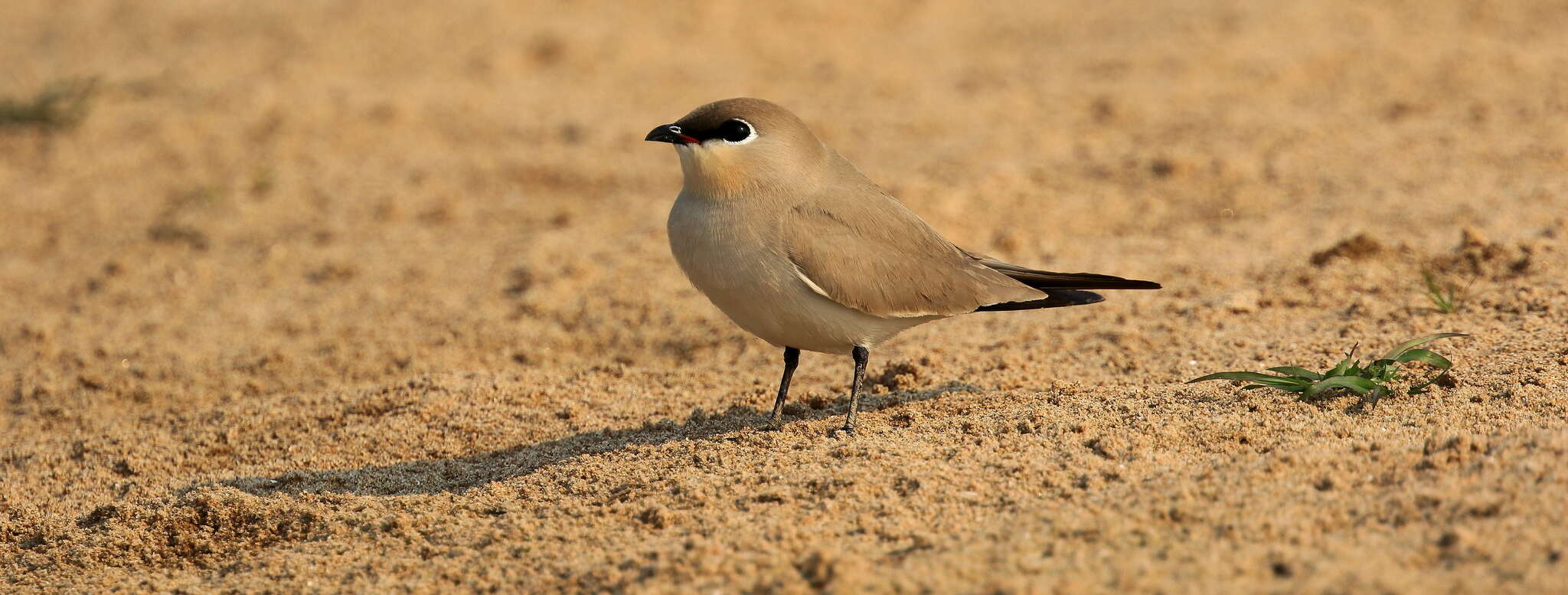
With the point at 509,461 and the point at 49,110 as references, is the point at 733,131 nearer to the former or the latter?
the point at 509,461

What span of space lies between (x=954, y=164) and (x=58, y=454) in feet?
15.6

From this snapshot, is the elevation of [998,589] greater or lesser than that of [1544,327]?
lesser

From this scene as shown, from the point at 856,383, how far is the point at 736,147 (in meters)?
0.85

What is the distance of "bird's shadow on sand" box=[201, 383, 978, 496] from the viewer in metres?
4.07

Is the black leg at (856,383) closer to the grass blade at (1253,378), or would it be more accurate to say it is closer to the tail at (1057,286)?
the tail at (1057,286)

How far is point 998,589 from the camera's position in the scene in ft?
9.10


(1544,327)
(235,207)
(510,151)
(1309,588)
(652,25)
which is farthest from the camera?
(652,25)

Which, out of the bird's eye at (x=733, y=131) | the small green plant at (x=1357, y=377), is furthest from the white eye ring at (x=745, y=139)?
the small green plant at (x=1357, y=377)

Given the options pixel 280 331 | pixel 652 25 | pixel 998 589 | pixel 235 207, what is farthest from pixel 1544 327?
pixel 652 25

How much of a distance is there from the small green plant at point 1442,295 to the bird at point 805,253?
1.24m

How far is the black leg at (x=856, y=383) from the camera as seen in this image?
13.1ft

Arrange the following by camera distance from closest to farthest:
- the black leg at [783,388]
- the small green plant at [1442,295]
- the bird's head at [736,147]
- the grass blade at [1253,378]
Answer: the grass blade at [1253,378] < the bird's head at [736,147] < the black leg at [783,388] < the small green plant at [1442,295]

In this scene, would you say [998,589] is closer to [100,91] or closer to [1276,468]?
[1276,468]

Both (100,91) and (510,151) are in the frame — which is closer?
(510,151)
